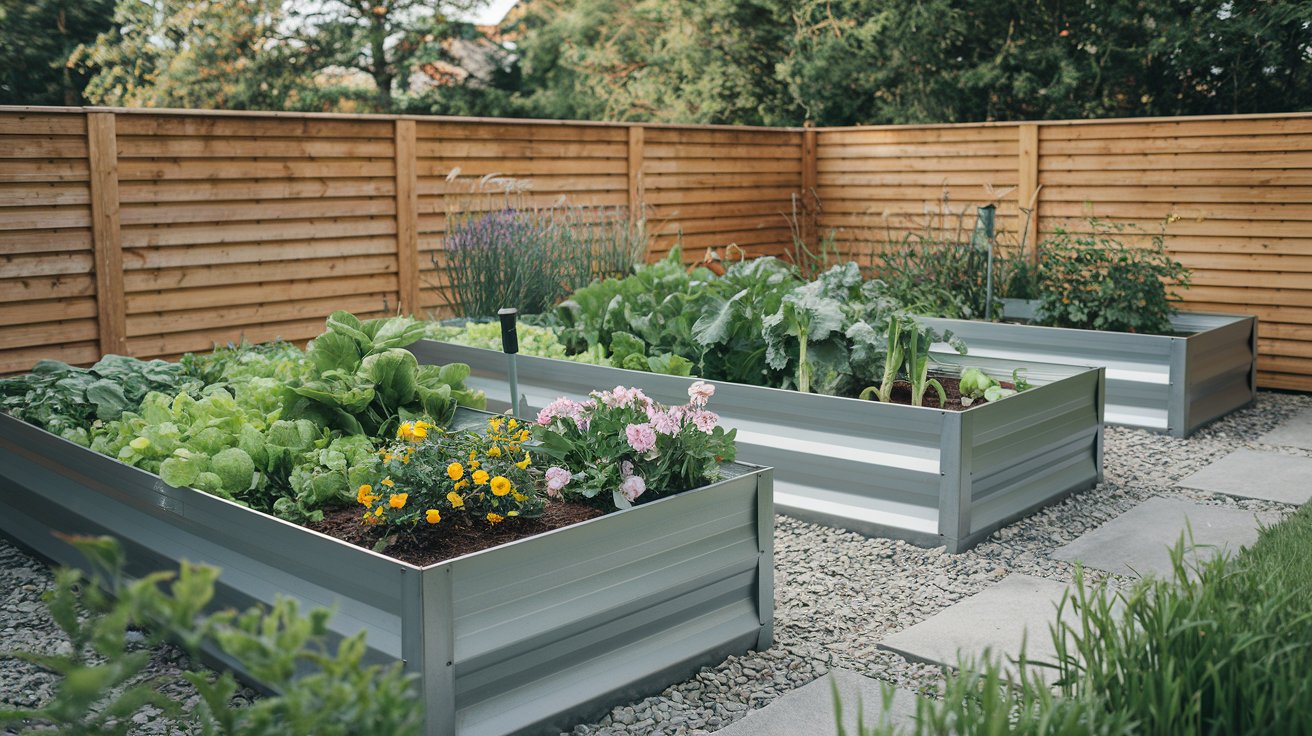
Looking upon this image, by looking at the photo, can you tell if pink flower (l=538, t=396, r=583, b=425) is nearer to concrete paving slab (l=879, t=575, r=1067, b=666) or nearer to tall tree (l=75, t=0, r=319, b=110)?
concrete paving slab (l=879, t=575, r=1067, b=666)

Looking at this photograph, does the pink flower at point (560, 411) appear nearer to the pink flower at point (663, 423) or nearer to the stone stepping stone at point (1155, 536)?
the pink flower at point (663, 423)

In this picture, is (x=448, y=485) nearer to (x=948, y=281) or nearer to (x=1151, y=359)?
(x=1151, y=359)

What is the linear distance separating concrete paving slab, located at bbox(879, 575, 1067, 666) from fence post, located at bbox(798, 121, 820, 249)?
6111 mm

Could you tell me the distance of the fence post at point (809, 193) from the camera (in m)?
9.31

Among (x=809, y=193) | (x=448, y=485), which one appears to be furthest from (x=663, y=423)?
(x=809, y=193)

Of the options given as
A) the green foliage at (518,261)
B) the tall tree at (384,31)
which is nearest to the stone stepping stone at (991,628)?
the green foliage at (518,261)

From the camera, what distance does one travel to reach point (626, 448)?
3002mm

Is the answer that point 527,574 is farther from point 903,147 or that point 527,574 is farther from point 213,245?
point 903,147

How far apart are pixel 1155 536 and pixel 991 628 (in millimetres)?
1219

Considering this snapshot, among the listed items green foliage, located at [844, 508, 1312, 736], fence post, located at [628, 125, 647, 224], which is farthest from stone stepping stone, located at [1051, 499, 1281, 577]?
fence post, located at [628, 125, 647, 224]

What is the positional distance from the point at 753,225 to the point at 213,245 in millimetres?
4516

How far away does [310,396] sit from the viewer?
3570mm

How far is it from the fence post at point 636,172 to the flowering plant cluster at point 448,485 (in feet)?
17.0

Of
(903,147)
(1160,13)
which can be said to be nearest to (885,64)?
(1160,13)
